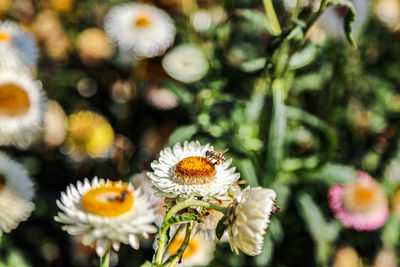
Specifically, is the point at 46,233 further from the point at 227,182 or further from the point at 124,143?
the point at 227,182

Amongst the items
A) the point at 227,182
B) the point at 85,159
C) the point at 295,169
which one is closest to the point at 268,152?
the point at 295,169

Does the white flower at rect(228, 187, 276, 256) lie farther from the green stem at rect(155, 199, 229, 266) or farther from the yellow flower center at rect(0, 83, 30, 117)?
the yellow flower center at rect(0, 83, 30, 117)

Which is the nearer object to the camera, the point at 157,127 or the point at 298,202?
the point at 298,202

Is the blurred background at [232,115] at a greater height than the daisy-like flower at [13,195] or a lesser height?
lesser

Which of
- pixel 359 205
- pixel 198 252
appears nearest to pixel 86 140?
pixel 198 252

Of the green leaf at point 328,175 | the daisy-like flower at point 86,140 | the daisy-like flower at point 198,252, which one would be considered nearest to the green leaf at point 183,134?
the daisy-like flower at point 198,252

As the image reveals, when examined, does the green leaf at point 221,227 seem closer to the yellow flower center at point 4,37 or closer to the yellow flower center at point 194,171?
the yellow flower center at point 194,171

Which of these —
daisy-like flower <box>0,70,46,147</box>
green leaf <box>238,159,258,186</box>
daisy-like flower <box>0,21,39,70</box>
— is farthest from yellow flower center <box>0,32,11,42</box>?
green leaf <box>238,159,258,186</box>
